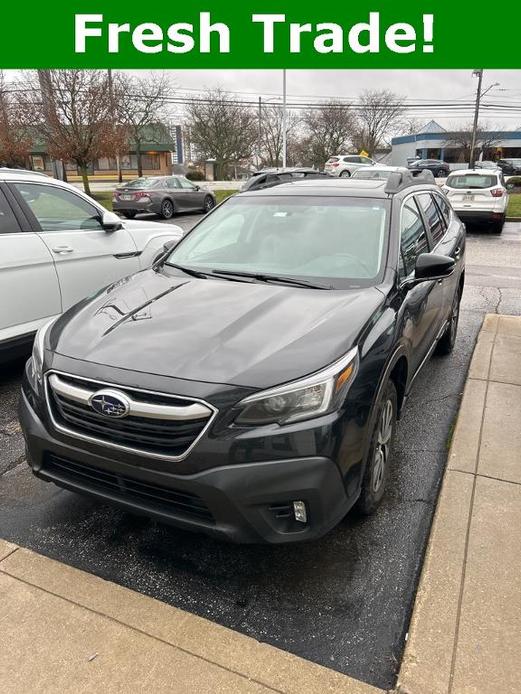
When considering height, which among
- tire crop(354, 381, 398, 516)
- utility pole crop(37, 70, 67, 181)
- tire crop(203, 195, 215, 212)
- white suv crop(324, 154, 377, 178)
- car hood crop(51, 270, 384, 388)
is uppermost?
utility pole crop(37, 70, 67, 181)

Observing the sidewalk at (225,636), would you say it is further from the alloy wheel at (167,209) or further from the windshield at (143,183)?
the windshield at (143,183)

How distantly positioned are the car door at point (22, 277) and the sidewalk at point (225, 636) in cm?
216

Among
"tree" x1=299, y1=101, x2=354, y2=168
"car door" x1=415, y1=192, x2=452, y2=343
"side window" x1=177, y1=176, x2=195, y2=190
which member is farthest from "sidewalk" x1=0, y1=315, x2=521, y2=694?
"tree" x1=299, y1=101, x2=354, y2=168

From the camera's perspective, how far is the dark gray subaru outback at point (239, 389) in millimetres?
2162

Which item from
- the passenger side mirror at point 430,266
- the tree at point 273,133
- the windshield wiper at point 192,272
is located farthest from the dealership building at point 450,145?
the windshield wiper at point 192,272

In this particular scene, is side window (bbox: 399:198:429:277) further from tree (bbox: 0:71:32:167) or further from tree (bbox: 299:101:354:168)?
tree (bbox: 299:101:354:168)

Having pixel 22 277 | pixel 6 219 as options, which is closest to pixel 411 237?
pixel 22 277

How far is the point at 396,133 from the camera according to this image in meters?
72.6

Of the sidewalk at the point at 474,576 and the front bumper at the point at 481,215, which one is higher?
the front bumper at the point at 481,215

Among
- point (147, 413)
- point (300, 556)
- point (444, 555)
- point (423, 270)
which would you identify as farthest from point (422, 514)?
point (147, 413)

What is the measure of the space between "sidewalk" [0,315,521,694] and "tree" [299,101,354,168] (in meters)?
58.7

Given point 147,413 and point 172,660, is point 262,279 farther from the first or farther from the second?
point 172,660

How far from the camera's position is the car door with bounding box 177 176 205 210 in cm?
1905

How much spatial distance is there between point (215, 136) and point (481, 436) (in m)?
50.7
